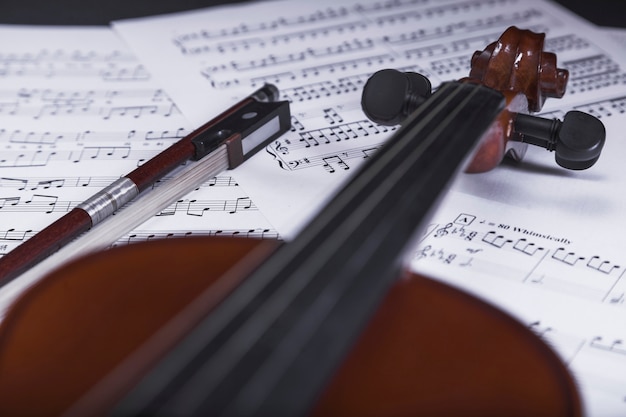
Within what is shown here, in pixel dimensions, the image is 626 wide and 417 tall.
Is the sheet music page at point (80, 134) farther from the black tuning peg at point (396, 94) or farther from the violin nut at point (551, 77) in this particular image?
the violin nut at point (551, 77)

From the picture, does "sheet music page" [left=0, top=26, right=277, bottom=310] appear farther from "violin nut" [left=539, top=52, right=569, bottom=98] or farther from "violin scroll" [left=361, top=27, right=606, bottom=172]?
"violin nut" [left=539, top=52, right=569, bottom=98]

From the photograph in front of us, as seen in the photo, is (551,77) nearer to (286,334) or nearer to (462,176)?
(462,176)

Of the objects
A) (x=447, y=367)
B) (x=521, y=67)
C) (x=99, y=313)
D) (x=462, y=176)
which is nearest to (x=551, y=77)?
(x=521, y=67)

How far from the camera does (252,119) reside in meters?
0.95

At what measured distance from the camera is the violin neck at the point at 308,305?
0.41 metres

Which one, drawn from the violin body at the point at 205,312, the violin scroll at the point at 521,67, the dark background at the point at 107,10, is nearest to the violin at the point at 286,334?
the violin body at the point at 205,312

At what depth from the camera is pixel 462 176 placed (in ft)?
2.90

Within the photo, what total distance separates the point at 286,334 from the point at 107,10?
114cm

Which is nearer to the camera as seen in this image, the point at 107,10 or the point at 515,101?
the point at 515,101

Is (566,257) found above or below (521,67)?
below

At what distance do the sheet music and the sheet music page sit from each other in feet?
0.13

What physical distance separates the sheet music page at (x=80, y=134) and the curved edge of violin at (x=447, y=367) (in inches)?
11.7

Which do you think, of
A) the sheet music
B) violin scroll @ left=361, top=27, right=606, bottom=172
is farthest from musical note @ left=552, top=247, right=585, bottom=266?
violin scroll @ left=361, top=27, right=606, bottom=172

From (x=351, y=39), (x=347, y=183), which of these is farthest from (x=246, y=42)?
(x=347, y=183)
